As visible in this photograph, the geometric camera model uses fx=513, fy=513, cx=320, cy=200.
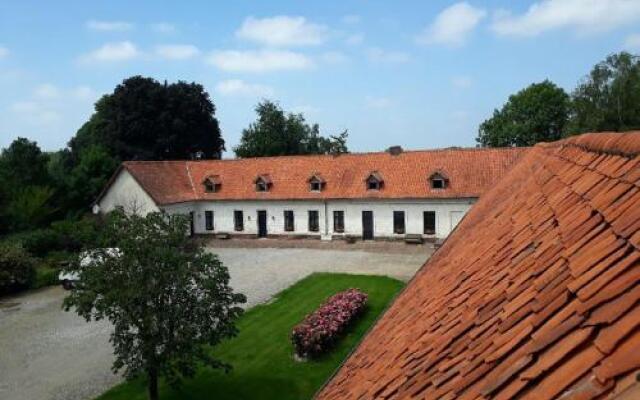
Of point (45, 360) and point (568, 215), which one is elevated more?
point (568, 215)

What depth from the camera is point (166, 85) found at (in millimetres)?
58062

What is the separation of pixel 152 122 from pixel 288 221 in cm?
2439

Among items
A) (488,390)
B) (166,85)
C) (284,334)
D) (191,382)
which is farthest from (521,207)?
(166,85)

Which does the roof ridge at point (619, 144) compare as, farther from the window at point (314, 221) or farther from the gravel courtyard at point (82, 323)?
the window at point (314, 221)

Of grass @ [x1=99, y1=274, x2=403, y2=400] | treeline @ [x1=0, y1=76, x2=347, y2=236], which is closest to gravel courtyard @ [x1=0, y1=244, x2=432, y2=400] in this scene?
grass @ [x1=99, y1=274, x2=403, y2=400]

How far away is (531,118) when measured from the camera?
53.4m

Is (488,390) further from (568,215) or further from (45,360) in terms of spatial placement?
(45,360)

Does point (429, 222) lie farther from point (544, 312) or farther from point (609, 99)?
point (544, 312)

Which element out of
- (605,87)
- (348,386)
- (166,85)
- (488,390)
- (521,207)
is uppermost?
(166,85)

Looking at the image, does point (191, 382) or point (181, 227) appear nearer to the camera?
point (181, 227)

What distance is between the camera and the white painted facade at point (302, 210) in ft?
109

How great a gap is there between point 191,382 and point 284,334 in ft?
12.9

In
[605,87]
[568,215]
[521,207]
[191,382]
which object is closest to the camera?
[568,215]

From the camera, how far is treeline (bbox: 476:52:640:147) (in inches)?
1620
